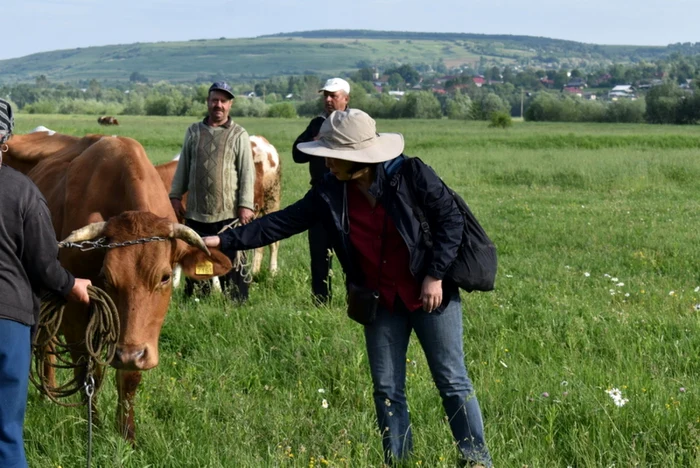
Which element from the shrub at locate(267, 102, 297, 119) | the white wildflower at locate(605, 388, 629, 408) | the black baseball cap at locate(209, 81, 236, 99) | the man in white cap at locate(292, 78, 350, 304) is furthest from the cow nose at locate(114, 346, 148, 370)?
the shrub at locate(267, 102, 297, 119)

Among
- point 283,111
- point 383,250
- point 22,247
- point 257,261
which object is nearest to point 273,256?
point 257,261

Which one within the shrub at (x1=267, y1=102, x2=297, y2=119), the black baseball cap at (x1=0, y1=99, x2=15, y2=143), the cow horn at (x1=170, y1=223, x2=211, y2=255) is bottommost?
the shrub at (x1=267, y1=102, x2=297, y2=119)

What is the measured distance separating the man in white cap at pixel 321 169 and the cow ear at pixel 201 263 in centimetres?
298

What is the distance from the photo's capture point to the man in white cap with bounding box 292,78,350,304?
8.21 m

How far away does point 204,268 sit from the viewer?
5180 mm

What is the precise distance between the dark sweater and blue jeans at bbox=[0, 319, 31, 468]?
0.07m

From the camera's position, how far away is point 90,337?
4.77m

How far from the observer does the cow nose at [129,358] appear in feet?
15.7

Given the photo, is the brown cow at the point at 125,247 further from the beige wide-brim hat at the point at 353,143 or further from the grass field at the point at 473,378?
the beige wide-brim hat at the point at 353,143

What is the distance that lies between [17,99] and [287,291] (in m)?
161

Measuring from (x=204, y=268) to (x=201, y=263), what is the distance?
0.04 metres

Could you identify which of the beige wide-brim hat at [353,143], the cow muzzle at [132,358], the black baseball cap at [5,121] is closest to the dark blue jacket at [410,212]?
the beige wide-brim hat at [353,143]

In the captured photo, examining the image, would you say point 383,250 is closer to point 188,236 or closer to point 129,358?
point 188,236

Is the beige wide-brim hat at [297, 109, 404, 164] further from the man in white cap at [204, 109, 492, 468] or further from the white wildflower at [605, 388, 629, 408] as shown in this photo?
the white wildflower at [605, 388, 629, 408]
